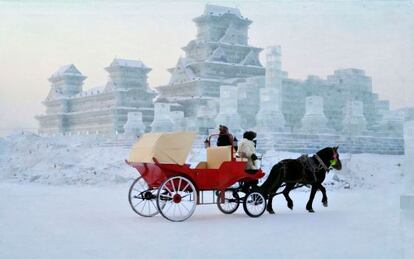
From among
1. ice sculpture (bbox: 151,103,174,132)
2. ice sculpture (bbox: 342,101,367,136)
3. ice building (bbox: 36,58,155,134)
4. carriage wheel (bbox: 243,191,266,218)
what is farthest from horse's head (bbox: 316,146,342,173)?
ice building (bbox: 36,58,155,134)

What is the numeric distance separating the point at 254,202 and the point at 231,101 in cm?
1264

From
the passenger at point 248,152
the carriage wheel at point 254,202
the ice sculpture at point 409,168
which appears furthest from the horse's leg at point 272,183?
the ice sculpture at point 409,168

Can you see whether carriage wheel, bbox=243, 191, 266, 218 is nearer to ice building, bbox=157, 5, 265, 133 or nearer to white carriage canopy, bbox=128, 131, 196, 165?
white carriage canopy, bbox=128, 131, 196, 165

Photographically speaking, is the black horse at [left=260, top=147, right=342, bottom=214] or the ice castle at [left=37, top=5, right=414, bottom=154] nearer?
the black horse at [left=260, top=147, right=342, bottom=214]

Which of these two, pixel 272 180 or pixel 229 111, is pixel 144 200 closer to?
pixel 272 180

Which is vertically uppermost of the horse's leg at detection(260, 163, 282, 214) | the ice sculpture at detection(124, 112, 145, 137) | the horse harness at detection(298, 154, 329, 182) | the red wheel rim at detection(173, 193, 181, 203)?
the ice sculpture at detection(124, 112, 145, 137)

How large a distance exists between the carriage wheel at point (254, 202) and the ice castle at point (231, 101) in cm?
1062

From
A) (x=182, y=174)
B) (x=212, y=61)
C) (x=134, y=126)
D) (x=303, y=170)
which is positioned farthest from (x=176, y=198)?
(x=212, y=61)

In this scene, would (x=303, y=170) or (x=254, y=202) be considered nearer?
(x=254, y=202)

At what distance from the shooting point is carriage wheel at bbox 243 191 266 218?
279 inches

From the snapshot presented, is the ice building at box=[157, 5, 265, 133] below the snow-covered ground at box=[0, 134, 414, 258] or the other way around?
the other way around

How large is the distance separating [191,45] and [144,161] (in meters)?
21.1

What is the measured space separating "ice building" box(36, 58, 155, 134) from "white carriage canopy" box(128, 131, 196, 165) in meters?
19.4

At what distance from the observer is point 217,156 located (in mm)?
7434
